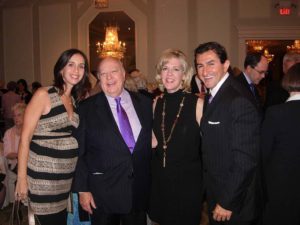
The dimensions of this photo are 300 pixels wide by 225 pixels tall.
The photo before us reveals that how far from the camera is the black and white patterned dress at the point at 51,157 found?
225cm

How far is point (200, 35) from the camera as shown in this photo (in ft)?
30.6

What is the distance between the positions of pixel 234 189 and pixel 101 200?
3.05ft

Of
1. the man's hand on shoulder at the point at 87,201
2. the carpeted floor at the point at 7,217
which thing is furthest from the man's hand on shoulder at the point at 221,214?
the carpeted floor at the point at 7,217

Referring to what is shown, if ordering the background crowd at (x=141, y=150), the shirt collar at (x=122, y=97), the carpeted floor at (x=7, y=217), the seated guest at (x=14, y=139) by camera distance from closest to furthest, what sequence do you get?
the background crowd at (x=141, y=150) < the shirt collar at (x=122, y=97) < the carpeted floor at (x=7, y=217) < the seated guest at (x=14, y=139)

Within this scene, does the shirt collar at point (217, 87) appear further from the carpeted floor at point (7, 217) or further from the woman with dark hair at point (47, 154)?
the carpeted floor at point (7, 217)

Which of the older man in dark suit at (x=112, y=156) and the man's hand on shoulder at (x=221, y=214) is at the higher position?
the older man in dark suit at (x=112, y=156)

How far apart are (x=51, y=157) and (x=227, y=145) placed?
46.0 inches

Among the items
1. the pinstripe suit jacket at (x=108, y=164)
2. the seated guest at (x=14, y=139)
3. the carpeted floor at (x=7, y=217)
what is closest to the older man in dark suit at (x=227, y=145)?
the pinstripe suit jacket at (x=108, y=164)

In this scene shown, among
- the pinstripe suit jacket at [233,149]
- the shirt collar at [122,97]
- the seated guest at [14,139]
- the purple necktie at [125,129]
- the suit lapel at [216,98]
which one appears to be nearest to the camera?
the pinstripe suit jacket at [233,149]

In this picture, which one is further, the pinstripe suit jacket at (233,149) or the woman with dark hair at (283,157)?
the woman with dark hair at (283,157)

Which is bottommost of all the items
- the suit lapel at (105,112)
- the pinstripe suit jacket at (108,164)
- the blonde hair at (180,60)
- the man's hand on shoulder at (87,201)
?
the man's hand on shoulder at (87,201)

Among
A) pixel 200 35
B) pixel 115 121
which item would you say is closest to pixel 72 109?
pixel 115 121

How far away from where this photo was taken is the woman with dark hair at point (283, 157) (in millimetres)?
2254

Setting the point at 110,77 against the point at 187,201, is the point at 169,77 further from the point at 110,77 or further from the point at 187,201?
the point at 187,201
